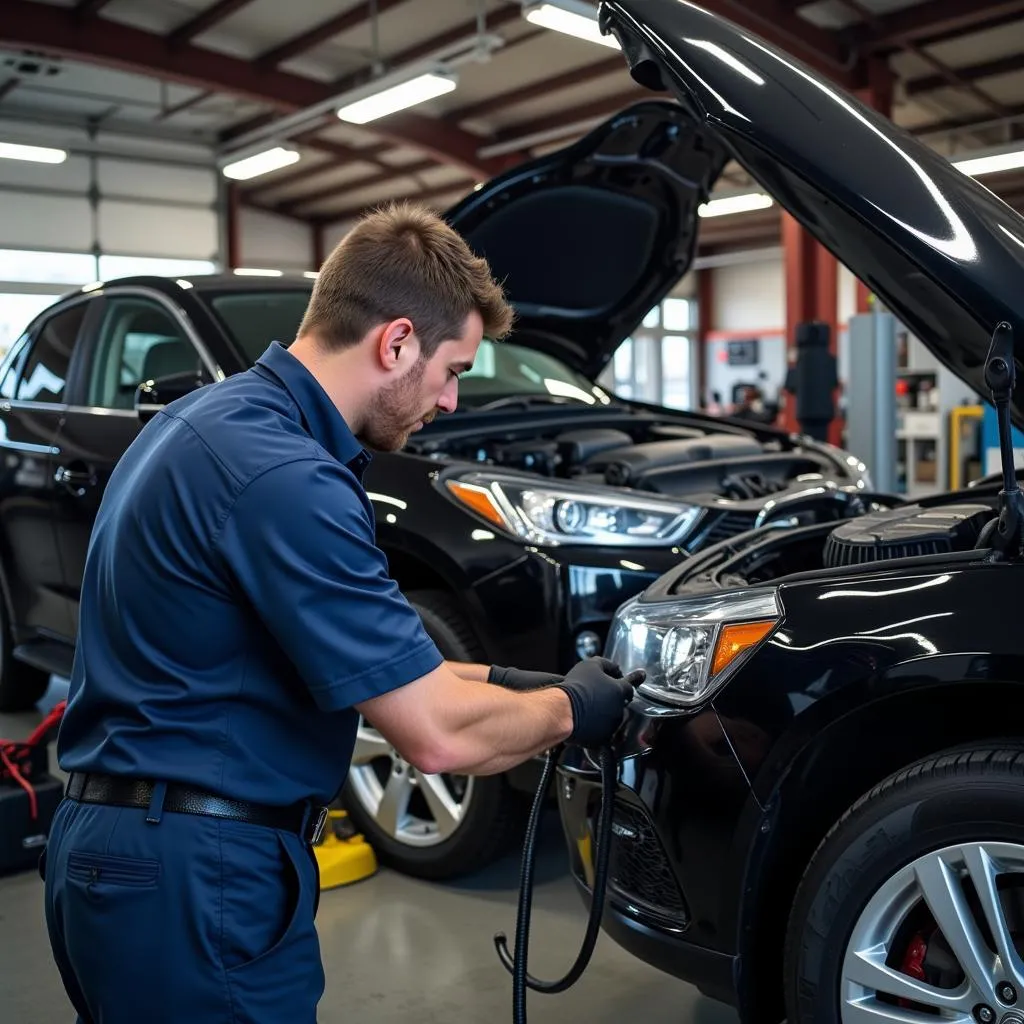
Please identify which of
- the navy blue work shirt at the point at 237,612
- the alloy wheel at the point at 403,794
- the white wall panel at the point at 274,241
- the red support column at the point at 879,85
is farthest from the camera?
the white wall panel at the point at 274,241

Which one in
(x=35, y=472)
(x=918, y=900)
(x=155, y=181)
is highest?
(x=155, y=181)

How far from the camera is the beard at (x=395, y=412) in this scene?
142 cm

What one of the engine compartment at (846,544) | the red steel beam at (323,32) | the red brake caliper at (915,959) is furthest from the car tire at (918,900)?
the red steel beam at (323,32)

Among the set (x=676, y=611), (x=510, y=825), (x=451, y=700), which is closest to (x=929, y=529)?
(x=676, y=611)

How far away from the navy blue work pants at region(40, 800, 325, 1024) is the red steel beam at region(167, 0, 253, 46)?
11370 millimetres

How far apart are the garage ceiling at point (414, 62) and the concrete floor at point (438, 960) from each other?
26.7 feet

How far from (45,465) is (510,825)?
2049 mm

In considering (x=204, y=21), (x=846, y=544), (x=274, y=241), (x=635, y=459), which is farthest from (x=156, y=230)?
(x=846, y=544)

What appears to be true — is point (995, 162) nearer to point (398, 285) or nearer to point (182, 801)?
point (398, 285)

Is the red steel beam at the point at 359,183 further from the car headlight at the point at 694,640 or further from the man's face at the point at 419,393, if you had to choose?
the man's face at the point at 419,393

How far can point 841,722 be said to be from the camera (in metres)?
1.64

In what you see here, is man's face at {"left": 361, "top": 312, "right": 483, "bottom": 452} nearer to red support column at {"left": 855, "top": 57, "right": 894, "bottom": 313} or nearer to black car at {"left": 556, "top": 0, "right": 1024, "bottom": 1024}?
black car at {"left": 556, "top": 0, "right": 1024, "bottom": 1024}

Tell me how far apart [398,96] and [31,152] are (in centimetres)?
499

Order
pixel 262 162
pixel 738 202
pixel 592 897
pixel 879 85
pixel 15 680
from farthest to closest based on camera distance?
pixel 262 162 < pixel 738 202 < pixel 879 85 < pixel 15 680 < pixel 592 897
